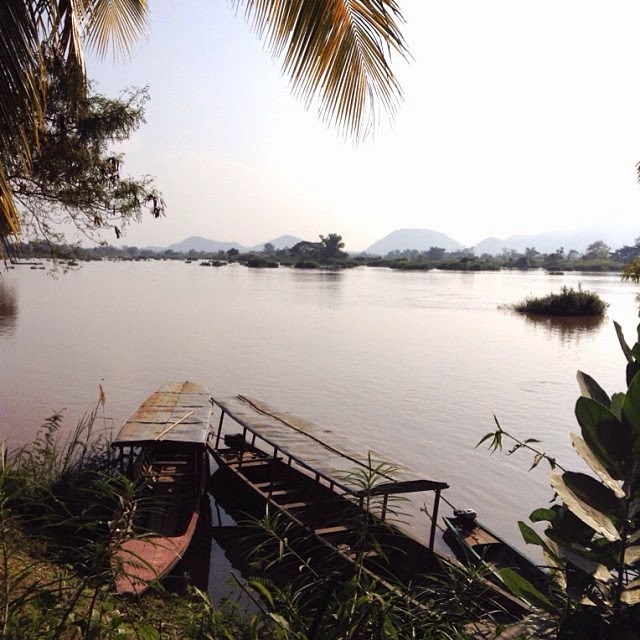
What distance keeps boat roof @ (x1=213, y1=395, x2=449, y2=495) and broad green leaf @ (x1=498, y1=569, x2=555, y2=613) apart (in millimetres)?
3162

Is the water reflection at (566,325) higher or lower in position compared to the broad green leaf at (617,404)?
lower

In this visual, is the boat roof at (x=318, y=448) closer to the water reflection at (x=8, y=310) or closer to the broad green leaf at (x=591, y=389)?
the broad green leaf at (x=591, y=389)

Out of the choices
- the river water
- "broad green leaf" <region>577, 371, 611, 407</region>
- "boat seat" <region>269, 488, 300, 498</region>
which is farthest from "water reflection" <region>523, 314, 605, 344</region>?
"broad green leaf" <region>577, 371, 611, 407</region>

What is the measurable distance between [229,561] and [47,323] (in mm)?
22925

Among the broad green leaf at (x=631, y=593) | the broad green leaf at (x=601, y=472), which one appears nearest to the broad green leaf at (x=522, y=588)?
the broad green leaf at (x=631, y=593)

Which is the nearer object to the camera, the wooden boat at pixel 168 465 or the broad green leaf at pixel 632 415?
the broad green leaf at pixel 632 415

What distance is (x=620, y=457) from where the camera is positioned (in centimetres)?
118

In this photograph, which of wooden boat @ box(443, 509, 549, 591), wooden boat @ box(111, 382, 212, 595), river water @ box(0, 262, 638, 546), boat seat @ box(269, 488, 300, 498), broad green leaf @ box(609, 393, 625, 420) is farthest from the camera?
river water @ box(0, 262, 638, 546)

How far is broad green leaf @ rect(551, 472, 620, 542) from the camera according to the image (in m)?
1.21

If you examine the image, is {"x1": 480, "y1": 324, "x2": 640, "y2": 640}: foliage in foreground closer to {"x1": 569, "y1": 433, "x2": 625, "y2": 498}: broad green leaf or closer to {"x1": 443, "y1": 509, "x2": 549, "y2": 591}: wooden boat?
{"x1": 569, "y1": 433, "x2": 625, "y2": 498}: broad green leaf

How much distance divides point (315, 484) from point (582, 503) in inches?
211

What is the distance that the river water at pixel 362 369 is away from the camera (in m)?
→ 11.0

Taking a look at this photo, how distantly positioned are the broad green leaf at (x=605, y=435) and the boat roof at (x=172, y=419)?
5906mm

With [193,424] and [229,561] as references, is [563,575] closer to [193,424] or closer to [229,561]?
[229,561]
